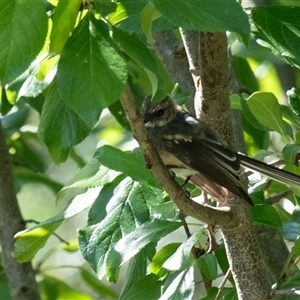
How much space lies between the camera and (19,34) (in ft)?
3.32

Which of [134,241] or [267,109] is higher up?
[267,109]

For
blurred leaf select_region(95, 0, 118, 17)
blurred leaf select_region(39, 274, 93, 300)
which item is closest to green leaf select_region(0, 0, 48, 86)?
blurred leaf select_region(95, 0, 118, 17)

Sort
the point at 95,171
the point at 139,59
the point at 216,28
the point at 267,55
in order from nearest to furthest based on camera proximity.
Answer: the point at 216,28, the point at 139,59, the point at 95,171, the point at 267,55

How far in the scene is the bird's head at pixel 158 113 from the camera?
1.98m

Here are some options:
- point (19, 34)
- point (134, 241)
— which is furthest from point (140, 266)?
point (19, 34)

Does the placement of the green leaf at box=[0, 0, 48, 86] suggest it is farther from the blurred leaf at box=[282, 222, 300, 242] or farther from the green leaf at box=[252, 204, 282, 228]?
the blurred leaf at box=[282, 222, 300, 242]

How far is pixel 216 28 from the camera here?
3.31 feet

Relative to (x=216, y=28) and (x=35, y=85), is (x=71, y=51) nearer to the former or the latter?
(x=216, y=28)

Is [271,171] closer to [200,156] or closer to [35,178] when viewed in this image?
[200,156]

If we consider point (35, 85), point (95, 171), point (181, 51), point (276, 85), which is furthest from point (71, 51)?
point (276, 85)

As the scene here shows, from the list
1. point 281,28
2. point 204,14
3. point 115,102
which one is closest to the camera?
point 204,14

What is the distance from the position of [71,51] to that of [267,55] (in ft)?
4.80

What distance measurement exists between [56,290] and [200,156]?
1.01 m

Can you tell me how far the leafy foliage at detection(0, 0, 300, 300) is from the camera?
3.34 ft
